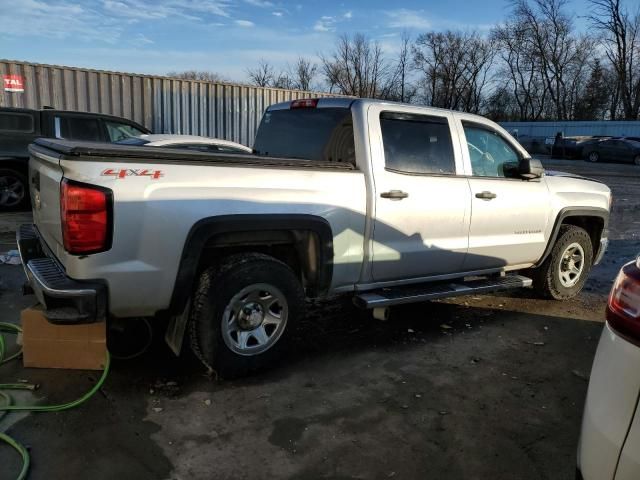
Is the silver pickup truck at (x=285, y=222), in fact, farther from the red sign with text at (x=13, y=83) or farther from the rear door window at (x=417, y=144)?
the red sign with text at (x=13, y=83)

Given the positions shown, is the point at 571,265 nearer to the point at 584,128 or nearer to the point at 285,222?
the point at 285,222

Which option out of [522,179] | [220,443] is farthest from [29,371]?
[522,179]

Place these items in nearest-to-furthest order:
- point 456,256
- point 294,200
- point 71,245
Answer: point 71,245, point 294,200, point 456,256

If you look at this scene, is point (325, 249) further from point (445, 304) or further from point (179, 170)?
point (445, 304)

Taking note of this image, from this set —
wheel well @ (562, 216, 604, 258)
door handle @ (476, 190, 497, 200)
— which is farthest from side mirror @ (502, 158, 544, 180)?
wheel well @ (562, 216, 604, 258)

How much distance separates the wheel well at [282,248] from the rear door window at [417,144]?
934 millimetres

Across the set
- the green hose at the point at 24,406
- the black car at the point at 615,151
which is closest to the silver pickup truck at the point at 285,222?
the green hose at the point at 24,406

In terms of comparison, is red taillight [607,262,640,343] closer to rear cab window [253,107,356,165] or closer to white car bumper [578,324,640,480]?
white car bumper [578,324,640,480]

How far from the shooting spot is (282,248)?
159 inches

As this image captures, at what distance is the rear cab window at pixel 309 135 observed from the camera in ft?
14.1

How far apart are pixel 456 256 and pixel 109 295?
2.95m

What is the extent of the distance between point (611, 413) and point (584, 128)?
47.4 m

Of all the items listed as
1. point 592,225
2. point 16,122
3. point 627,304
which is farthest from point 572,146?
point 627,304

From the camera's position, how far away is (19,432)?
304 centimetres
